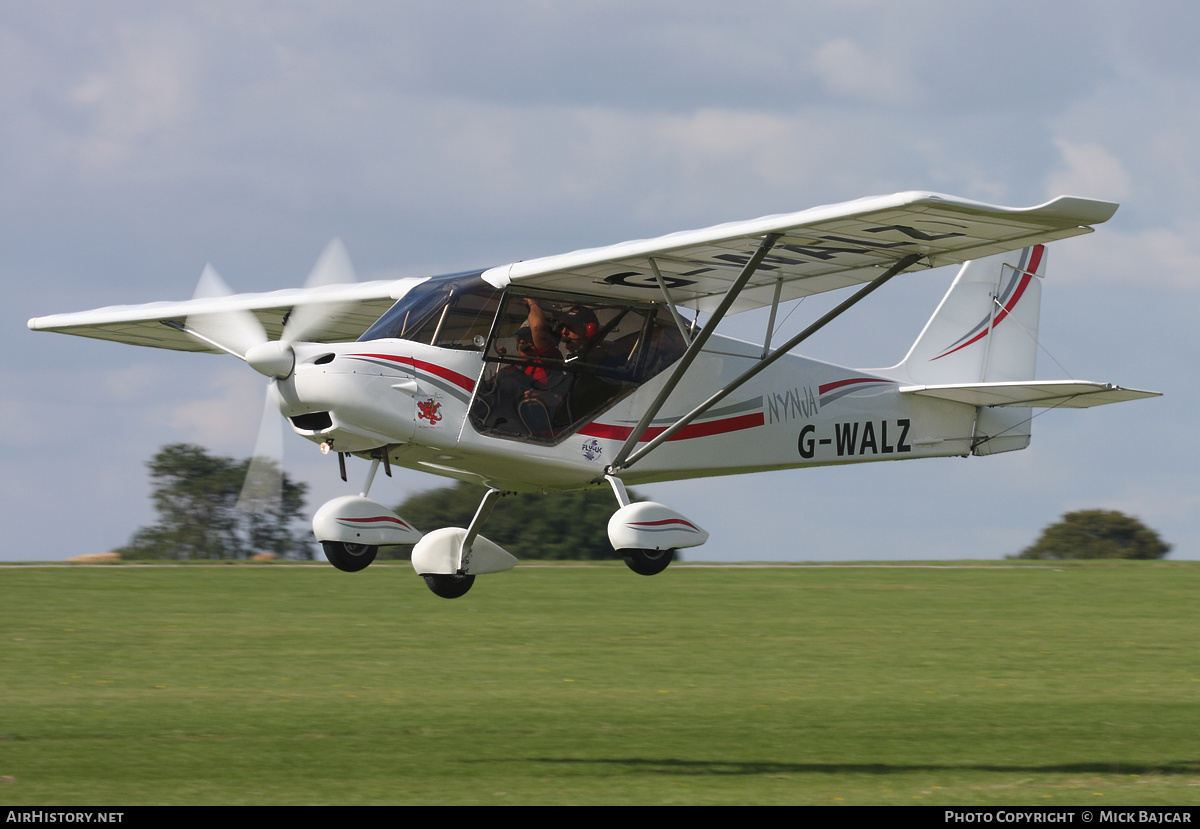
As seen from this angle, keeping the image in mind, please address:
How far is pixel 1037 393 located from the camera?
1421cm

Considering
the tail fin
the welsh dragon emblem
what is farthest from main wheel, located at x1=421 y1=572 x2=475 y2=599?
the tail fin

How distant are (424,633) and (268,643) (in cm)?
297

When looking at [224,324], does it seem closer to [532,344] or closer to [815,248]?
[532,344]

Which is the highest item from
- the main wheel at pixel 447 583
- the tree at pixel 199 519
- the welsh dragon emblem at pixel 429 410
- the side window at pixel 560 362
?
the tree at pixel 199 519

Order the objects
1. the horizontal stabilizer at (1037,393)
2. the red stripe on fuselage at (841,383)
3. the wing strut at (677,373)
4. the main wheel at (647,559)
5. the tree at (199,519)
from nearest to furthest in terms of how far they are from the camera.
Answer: the main wheel at (647,559), the wing strut at (677,373), the horizontal stabilizer at (1037,393), the red stripe on fuselage at (841,383), the tree at (199,519)

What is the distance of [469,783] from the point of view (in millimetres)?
12531

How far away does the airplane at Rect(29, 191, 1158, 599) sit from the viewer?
1106cm

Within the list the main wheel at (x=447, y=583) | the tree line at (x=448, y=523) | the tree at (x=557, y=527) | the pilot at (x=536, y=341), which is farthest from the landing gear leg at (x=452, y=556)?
the tree at (x=557, y=527)

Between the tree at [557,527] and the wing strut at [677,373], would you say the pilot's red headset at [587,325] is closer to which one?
the wing strut at [677,373]

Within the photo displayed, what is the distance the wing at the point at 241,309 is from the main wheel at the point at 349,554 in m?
2.47

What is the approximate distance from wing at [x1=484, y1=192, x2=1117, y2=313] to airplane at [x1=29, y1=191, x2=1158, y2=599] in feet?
0.08

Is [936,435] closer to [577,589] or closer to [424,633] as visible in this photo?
[424,633]

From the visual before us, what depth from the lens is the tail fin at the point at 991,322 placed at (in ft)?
56.2

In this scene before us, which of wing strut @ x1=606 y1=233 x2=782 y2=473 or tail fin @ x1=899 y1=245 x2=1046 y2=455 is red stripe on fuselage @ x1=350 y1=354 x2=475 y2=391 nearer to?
wing strut @ x1=606 y1=233 x2=782 y2=473
